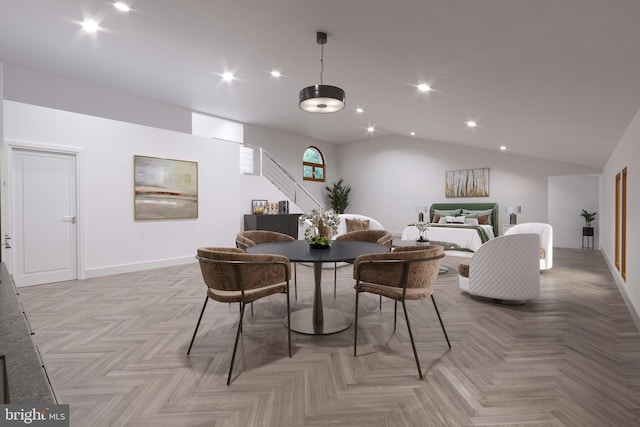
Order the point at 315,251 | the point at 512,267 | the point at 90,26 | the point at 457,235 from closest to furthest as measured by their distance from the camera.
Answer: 1. the point at 315,251
2. the point at 512,267
3. the point at 90,26
4. the point at 457,235

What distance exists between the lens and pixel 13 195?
4.56 m

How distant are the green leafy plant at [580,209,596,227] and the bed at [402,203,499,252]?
1.86 metres

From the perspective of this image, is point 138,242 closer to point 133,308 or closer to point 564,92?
point 133,308

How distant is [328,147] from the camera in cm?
1162

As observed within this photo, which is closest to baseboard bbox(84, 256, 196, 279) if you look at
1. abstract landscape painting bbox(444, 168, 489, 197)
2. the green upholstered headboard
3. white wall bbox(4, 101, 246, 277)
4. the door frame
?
white wall bbox(4, 101, 246, 277)

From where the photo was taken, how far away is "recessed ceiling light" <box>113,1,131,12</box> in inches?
133

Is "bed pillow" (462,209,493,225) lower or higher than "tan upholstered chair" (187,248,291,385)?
higher

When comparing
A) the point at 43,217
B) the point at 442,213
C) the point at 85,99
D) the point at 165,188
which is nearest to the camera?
the point at 43,217

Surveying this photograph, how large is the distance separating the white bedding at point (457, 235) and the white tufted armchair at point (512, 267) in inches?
127

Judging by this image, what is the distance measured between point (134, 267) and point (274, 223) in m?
2.85

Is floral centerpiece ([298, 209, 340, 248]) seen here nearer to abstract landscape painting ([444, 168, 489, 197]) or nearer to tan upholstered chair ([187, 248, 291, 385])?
tan upholstered chair ([187, 248, 291, 385])

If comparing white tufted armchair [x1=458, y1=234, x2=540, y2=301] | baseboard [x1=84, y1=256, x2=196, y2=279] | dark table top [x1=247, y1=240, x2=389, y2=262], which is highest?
dark table top [x1=247, y1=240, x2=389, y2=262]

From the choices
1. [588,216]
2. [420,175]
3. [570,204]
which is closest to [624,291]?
[588,216]

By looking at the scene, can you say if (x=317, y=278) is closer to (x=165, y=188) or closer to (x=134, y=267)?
(x=134, y=267)
